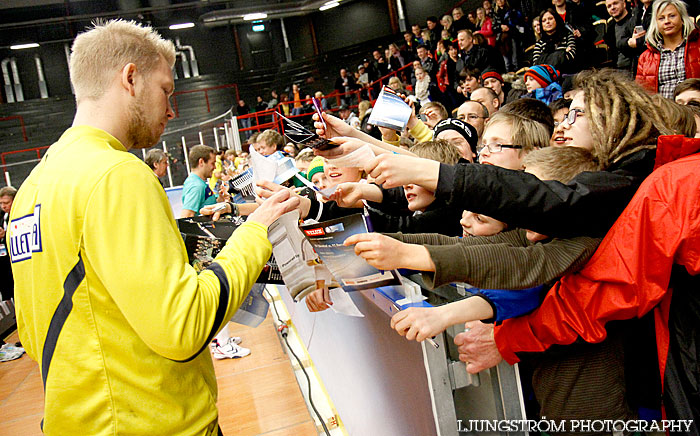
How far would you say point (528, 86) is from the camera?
16.2 ft

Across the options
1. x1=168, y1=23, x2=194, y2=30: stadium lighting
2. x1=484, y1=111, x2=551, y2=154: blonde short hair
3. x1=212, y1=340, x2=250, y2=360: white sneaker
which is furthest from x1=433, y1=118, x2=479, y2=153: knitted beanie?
x1=168, y1=23, x2=194, y2=30: stadium lighting

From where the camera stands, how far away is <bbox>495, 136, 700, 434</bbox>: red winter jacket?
1187 mm

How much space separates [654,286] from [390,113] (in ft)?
4.24

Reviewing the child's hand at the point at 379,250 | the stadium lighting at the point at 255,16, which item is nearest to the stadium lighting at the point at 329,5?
the stadium lighting at the point at 255,16

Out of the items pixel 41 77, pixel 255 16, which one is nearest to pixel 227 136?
pixel 255 16

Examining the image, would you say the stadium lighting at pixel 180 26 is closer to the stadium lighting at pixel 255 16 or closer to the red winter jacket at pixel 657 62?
the stadium lighting at pixel 255 16

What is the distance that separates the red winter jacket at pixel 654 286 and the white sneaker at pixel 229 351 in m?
3.12

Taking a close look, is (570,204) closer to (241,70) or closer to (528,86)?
(528,86)

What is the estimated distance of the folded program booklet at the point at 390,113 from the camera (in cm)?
220

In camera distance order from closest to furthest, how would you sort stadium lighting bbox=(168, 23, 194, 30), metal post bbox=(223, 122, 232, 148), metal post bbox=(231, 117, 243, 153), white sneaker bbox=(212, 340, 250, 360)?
white sneaker bbox=(212, 340, 250, 360), metal post bbox=(231, 117, 243, 153), metal post bbox=(223, 122, 232, 148), stadium lighting bbox=(168, 23, 194, 30)

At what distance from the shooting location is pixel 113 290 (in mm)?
1087

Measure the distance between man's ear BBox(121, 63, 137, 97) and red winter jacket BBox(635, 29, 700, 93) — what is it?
144 inches

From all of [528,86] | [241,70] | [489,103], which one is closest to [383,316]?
[489,103]

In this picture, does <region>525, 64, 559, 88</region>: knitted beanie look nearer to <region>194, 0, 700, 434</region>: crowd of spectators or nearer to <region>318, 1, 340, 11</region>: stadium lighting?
<region>194, 0, 700, 434</region>: crowd of spectators
